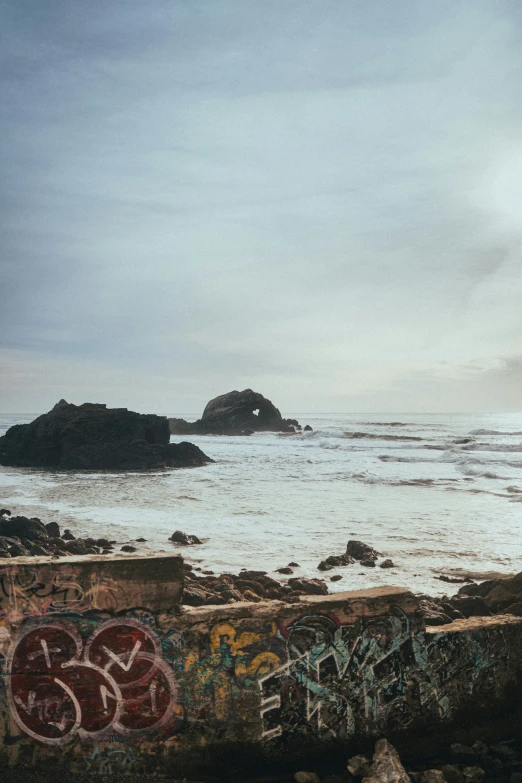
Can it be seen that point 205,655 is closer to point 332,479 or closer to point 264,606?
point 264,606

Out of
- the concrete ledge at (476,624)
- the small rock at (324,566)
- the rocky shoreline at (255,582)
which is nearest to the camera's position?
the concrete ledge at (476,624)

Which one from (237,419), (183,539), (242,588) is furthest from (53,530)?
(237,419)

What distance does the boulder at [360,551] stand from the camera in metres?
9.37

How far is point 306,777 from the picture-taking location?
12.5 feet

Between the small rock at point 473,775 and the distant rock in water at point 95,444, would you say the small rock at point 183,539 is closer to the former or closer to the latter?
the small rock at point 473,775

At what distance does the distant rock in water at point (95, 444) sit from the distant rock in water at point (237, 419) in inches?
1271

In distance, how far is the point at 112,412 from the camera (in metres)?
32.3

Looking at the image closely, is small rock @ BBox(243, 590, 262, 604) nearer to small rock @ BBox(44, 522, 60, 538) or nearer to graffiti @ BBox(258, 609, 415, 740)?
graffiti @ BBox(258, 609, 415, 740)

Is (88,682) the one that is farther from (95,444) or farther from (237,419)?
(237,419)

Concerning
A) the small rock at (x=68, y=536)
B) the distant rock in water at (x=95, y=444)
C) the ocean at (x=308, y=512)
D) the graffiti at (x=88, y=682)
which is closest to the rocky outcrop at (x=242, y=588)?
the ocean at (x=308, y=512)

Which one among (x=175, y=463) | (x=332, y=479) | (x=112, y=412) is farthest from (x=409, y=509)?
(x=112, y=412)

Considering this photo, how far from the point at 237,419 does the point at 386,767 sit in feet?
208

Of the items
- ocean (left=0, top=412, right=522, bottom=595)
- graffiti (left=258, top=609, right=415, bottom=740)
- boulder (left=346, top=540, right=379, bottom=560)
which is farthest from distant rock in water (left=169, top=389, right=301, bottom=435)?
graffiti (left=258, top=609, right=415, bottom=740)

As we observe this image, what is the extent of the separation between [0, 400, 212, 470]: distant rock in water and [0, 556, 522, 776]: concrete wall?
2523 centimetres
